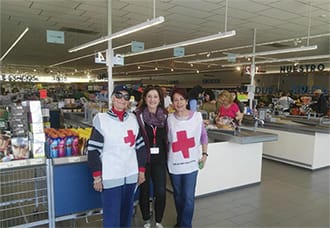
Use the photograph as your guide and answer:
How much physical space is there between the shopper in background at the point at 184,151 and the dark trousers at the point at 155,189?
0.10 meters

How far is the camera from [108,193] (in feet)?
6.85

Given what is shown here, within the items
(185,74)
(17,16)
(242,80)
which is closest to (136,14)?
(17,16)

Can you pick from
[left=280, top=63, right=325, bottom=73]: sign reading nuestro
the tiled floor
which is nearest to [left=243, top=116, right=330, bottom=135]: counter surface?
the tiled floor

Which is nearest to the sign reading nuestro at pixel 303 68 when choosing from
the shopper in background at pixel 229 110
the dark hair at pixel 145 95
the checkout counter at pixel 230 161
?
the shopper in background at pixel 229 110

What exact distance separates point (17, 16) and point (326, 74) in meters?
14.5

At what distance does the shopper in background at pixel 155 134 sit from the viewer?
95.7 inches

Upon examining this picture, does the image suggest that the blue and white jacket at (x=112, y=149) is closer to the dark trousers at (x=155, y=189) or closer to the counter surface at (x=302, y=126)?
the dark trousers at (x=155, y=189)

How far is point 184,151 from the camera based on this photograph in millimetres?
2486

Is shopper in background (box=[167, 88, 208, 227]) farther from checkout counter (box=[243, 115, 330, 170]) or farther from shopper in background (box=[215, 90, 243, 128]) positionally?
checkout counter (box=[243, 115, 330, 170])

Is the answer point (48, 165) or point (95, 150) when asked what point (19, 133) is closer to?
point (48, 165)

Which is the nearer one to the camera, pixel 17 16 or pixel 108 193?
pixel 108 193

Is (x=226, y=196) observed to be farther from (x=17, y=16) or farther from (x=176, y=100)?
(x=17, y=16)

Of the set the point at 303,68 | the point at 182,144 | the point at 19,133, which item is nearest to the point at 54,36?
the point at 19,133

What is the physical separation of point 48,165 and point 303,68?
48.3ft
